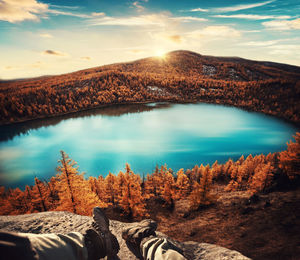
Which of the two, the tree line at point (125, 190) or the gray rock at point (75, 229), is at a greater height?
the gray rock at point (75, 229)

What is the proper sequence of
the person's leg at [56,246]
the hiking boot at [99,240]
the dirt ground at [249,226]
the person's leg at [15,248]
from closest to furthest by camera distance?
the person's leg at [15,248] < the person's leg at [56,246] < the hiking boot at [99,240] < the dirt ground at [249,226]

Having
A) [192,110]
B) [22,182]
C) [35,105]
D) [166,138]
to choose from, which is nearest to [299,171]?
[166,138]

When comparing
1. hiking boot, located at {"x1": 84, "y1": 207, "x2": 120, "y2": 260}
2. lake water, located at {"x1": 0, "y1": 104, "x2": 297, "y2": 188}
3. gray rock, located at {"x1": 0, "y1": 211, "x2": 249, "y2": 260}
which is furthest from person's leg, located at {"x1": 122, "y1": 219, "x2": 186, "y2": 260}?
lake water, located at {"x1": 0, "y1": 104, "x2": 297, "y2": 188}

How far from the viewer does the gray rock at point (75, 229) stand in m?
7.95

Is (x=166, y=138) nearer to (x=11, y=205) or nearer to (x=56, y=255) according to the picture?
(x=11, y=205)

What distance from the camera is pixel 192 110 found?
152m

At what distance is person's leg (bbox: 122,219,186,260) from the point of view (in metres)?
4.99

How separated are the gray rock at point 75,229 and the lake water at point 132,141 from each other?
179 feet

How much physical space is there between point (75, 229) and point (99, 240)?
4.04 meters

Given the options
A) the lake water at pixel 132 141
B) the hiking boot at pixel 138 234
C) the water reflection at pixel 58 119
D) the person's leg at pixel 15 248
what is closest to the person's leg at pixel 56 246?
the person's leg at pixel 15 248

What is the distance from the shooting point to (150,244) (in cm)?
603

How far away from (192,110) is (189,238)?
144 metres

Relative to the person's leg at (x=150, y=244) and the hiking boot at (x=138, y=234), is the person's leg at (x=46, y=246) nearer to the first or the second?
the person's leg at (x=150, y=244)

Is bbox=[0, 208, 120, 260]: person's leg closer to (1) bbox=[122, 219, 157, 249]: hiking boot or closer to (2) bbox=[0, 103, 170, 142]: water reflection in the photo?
(1) bbox=[122, 219, 157, 249]: hiking boot
